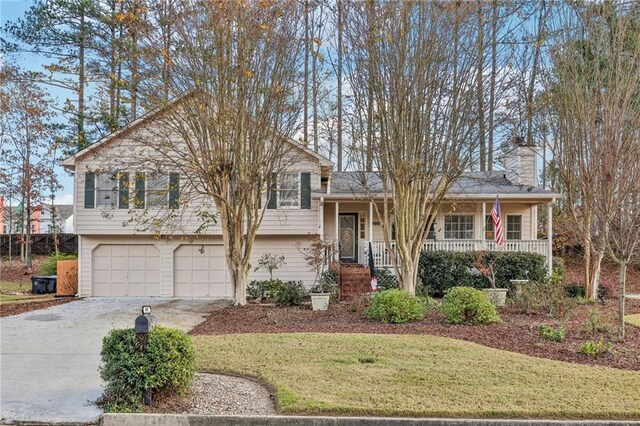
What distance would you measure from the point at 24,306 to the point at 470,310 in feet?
40.9

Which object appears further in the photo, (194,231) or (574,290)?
A: (194,231)

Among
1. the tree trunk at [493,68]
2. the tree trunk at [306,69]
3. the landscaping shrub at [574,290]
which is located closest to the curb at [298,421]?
the tree trunk at [493,68]

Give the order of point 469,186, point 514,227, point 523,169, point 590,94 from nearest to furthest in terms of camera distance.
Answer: point 590,94 < point 469,186 < point 523,169 < point 514,227

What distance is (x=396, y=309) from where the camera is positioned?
9930 millimetres

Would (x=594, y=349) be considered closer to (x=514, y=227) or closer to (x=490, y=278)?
(x=490, y=278)

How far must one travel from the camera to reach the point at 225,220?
12.7 m

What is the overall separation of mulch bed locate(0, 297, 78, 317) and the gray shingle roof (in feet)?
30.9

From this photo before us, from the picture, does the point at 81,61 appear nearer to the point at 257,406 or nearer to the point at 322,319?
the point at 322,319

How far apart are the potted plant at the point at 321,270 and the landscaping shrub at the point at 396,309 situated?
2.26 meters

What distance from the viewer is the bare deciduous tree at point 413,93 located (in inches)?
434

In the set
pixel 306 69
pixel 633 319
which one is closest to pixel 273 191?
pixel 306 69

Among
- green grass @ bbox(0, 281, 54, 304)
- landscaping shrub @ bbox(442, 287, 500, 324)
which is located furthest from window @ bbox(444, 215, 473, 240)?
green grass @ bbox(0, 281, 54, 304)

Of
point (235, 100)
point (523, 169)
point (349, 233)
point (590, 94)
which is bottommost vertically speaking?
point (349, 233)

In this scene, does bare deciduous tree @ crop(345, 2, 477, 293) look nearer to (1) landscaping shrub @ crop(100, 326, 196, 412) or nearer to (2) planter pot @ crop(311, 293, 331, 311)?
(2) planter pot @ crop(311, 293, 331, 311)
